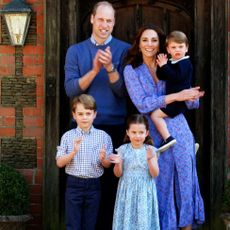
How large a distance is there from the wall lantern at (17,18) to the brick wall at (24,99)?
0.38 ft

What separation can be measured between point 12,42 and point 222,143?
2202mm

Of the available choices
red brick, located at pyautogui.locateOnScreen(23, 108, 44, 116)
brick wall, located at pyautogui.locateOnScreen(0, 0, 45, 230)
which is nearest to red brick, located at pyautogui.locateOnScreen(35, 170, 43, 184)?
brick wall, located at pyautogui.locateOnScreen(0, 0, 45, 230)

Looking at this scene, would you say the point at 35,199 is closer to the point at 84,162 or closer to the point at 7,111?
the point at 7,111

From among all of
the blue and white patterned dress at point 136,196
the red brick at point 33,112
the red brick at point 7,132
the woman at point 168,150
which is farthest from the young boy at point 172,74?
the red brick at point 7,132

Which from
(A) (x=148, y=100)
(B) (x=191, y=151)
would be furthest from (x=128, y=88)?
(B) (x=191, y=151)

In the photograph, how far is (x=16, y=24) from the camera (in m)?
5.81

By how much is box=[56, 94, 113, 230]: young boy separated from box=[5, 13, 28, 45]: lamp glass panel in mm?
1288

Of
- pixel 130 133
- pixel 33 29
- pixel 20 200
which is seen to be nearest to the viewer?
pixel 130 133

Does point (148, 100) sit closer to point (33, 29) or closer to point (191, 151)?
point (191, 151)

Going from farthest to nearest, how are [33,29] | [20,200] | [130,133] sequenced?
[33,29]
[20,200]
[130,133]

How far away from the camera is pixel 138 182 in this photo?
484cm

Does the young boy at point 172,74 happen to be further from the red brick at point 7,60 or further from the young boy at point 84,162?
the red brick at point 7,60

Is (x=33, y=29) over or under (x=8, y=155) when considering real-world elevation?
over

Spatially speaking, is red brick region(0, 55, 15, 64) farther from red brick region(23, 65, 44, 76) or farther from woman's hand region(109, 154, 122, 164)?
woman's hand region(109, 154, 122, 164)
